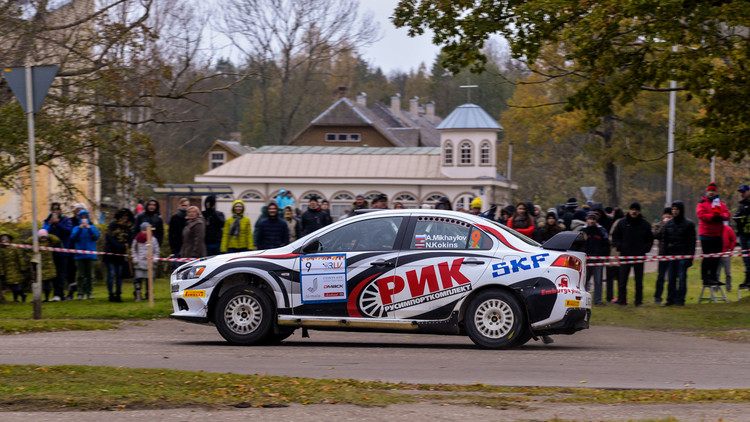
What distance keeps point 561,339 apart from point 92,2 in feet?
41.8

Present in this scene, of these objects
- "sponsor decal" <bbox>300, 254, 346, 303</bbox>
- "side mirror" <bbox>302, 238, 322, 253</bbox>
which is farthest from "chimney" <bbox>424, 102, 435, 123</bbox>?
"sponsor decal" <bbox>300, 254, 346, 303</bbox>

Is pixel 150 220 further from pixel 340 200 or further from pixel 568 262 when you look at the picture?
pixel 340 200

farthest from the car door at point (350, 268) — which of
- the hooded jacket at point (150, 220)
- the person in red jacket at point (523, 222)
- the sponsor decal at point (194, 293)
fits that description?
the hooded jacket at point (150, 220)

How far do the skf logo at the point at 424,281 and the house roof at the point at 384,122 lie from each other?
63.4 metres

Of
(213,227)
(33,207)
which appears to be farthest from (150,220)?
(33,207)

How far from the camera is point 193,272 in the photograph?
12.4m

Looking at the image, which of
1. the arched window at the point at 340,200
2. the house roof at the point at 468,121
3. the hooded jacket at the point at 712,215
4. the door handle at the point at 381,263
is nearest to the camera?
the door handle at the point at 381,263

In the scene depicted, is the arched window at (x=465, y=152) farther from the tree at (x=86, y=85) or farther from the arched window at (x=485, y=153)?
the tree at (x=86, y=85)

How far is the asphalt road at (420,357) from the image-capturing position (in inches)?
379

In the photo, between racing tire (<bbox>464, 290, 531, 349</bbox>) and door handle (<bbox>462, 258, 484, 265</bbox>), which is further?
door handle (<bbox>462, 258, 484, 265</bbox>)

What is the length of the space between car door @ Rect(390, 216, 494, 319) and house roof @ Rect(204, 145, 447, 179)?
144 ft

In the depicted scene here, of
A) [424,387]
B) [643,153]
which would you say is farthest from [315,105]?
[424,387]

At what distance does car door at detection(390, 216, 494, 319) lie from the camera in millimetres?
11930

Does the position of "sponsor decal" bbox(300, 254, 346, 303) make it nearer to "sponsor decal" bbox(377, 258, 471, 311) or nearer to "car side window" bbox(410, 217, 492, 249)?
"sponsor decal" bbox(377, 258, 471, 311)
